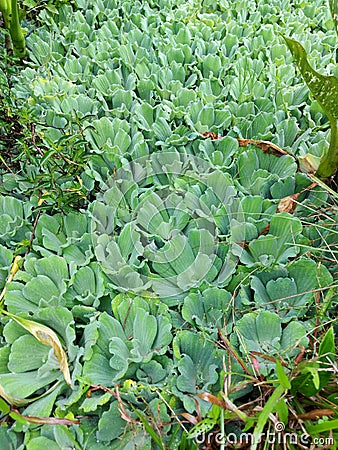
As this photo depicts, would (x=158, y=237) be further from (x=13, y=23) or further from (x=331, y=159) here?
(x=13, y=23)

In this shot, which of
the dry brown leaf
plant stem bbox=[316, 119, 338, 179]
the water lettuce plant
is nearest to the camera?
the dry brown leaf

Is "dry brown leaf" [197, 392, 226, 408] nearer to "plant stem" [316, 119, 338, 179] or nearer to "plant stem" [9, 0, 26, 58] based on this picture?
"plant stem" [316, 119, 338, 179]

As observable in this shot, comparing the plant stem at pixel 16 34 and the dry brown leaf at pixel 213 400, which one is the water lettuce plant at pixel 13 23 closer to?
the plant stem at pixel 16 34

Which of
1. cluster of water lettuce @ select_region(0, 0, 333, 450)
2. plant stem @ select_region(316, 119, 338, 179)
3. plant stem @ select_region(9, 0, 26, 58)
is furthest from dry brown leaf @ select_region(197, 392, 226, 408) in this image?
plant stem @ select_region(9, 0, 26, 58)

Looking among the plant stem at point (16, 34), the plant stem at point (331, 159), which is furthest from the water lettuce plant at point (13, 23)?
the plant stem at point (331, 159)

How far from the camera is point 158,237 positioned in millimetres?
1056

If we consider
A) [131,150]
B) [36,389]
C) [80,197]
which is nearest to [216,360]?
[36,389]

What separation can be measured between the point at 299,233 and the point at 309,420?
381 mm

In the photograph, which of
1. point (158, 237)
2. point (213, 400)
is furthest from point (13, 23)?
point (213, 400)

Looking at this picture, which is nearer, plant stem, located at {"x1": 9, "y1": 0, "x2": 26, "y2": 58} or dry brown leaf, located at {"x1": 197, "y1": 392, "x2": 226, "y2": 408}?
dry brown leaf, located at {"x1": 197, "y1": 392, "x2": 226, "y2": 408}

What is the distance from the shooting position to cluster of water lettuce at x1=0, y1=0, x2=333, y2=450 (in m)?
0.88

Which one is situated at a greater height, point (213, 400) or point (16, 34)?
point (16, 34)

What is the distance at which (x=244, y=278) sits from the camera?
989 millimetres

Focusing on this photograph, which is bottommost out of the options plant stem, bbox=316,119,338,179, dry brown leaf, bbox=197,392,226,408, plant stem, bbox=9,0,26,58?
dry brown leaf, bbox=197,392,226,408
